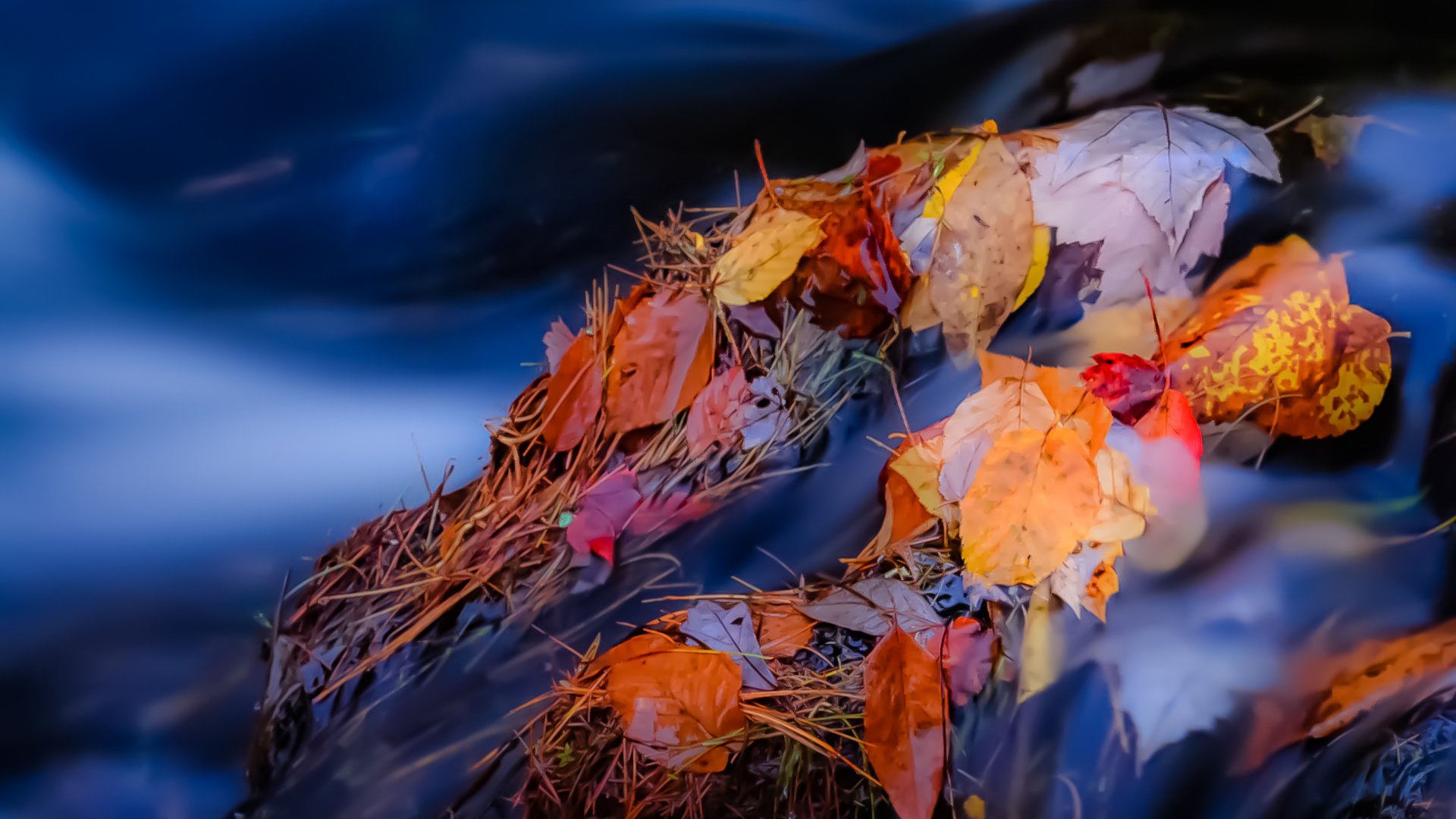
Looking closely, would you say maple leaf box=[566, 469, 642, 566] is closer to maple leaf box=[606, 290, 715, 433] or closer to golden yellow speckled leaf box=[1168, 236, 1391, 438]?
maple leaf box=[606, 290, 715, 433]

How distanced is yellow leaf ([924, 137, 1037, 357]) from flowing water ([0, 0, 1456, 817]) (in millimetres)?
27

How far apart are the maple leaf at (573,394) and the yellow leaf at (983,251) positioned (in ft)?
0.82

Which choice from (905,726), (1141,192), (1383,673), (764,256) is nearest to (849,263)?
(764,256)

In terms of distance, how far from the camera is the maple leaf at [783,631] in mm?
556

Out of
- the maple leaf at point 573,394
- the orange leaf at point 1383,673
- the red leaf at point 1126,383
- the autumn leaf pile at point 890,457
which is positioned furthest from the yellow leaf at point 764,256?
the orange leaf at point 1383,673

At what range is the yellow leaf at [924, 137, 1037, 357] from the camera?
61cm

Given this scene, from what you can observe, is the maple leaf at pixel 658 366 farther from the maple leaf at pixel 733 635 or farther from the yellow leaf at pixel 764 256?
the maple leaf at pixel 733 635

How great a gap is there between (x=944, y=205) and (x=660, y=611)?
1.13 feet

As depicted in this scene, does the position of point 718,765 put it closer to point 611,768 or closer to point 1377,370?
point 611,768

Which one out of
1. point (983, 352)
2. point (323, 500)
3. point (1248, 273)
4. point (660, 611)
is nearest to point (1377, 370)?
point (1248, 273)

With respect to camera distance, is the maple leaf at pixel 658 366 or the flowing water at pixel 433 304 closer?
the flowing water at pixel 433 304

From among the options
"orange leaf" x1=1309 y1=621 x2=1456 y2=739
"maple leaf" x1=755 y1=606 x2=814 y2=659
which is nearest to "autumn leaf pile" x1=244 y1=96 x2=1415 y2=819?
"maple leaf" x1=755 y1=606 x2=814 y2=659

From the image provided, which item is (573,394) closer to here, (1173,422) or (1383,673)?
(1173,422)

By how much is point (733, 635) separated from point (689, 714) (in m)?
0.06
